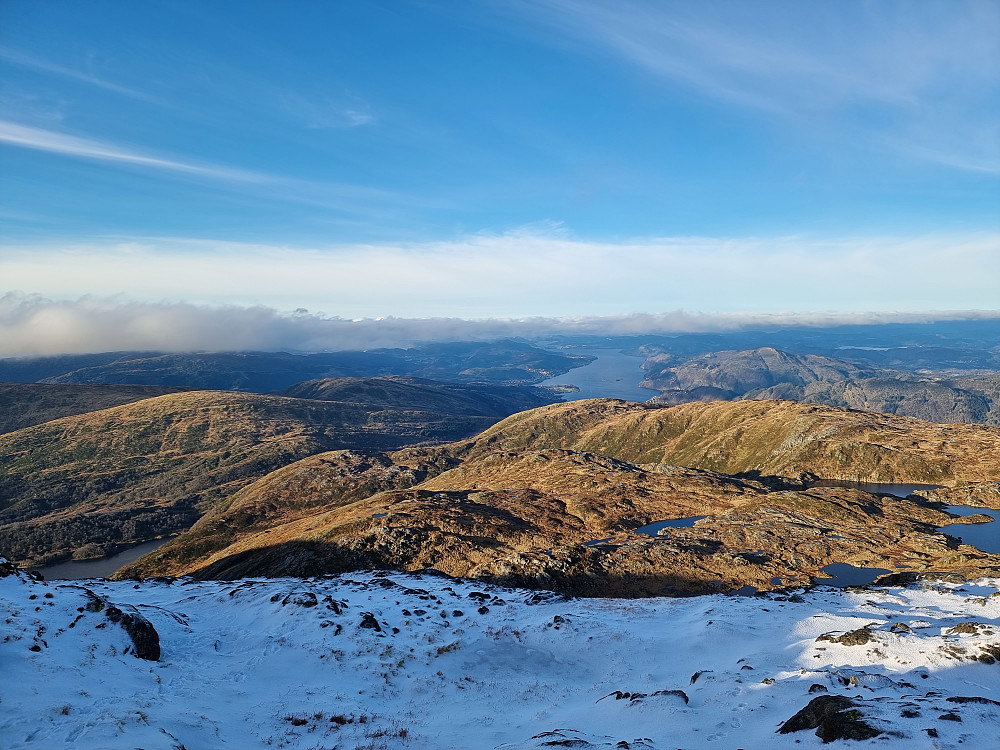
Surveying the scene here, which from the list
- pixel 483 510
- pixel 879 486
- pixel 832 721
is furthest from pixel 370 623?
pixel 879 486

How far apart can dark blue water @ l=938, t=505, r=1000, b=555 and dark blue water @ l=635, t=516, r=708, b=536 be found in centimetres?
4572

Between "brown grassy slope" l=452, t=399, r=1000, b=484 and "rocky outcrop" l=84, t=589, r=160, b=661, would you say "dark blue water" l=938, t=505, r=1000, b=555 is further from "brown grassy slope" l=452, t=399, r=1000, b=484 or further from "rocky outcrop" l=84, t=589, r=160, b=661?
"rocky outcrop" l=84, t=589, r=160, b=661

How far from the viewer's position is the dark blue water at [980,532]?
84.9 m

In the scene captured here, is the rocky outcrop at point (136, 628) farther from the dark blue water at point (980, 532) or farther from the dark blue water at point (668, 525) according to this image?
the dark blue water at point (980, 532)

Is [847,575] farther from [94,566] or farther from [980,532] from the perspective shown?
[94,566]

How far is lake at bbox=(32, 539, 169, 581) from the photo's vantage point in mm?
159750

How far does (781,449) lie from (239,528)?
609 feet

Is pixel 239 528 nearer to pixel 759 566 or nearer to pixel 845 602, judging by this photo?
pixel 759 566

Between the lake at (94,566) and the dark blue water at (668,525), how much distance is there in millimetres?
174184

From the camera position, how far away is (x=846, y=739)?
65.3ft

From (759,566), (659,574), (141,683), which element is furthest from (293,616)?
(759,566)

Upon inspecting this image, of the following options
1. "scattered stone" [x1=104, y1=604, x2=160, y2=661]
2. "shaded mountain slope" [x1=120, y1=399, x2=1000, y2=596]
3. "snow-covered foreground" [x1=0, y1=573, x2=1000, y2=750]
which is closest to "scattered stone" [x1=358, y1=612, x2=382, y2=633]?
"snow-covered foreground" [x1=0, y1=573, x2=1000, y2=750]

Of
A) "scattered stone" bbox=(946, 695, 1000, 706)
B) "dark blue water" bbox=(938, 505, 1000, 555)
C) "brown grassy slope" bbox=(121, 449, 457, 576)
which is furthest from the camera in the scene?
"brown grassy slope" bbox=(121, 449, 457, 576)

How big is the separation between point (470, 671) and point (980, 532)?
360ft
